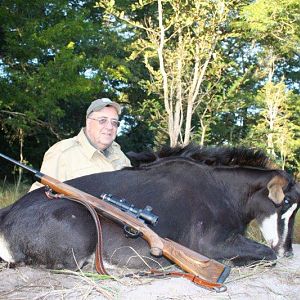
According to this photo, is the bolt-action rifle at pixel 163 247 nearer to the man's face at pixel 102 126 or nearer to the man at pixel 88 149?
the man at pixel 88 149

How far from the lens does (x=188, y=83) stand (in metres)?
16.3

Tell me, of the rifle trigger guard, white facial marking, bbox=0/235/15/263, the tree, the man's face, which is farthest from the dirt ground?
the tree

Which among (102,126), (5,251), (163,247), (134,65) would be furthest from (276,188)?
(134,65)

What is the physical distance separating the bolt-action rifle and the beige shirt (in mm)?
1202

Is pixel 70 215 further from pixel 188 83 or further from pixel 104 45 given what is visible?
pixel 104 45

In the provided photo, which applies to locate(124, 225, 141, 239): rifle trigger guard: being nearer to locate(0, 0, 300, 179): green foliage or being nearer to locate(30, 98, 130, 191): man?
locate(30, 98, 130, 191): man

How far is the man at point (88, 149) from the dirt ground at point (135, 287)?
4.89 ft

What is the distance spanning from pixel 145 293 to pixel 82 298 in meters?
0.42

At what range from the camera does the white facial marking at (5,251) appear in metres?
4.15

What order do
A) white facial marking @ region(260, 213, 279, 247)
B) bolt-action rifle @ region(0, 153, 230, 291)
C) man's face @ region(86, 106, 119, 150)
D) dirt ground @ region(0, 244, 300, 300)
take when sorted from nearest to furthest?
dirt ground @ region(0, 244, 300, 300) < bolt-action rifle @ region(0, 153, 230, 291) < white facial marking @ region(260, 213, 279, 247) < man's face @ region(86, 106, 119, 150)

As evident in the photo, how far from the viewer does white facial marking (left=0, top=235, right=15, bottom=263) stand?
13.6 feet

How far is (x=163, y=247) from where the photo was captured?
385 centimetres

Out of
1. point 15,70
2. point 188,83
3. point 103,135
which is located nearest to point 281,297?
point 103,135

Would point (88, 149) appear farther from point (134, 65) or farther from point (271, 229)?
point (134, 65)
